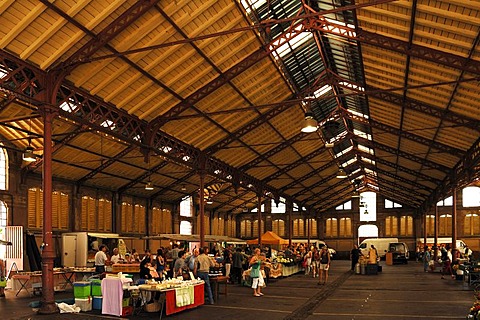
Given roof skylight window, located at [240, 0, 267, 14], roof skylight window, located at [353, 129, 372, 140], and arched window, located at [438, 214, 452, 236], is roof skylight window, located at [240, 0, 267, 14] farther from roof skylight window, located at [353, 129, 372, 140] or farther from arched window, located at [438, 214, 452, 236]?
arched window, located at [438, 214, 452, 236]

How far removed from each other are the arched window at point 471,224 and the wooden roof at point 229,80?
17673 mm

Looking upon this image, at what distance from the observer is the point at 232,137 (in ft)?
84.8

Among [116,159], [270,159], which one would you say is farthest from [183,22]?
[270,159]

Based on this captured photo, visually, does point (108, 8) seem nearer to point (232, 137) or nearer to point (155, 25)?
point (155, 25)

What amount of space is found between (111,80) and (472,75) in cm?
1109

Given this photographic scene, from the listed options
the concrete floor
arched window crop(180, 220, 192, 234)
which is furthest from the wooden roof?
arched window crop(180, 220, 192, 234)

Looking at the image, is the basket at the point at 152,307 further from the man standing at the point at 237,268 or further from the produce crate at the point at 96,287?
the man standing at the point at 237,268

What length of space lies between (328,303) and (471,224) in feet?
Answer: 121

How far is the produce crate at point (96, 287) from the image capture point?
1480cm

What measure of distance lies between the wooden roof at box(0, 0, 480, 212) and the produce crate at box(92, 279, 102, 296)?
471cm

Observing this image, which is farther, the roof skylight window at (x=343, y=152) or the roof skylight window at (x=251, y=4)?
the roof skylight window at (x=343, y=152)

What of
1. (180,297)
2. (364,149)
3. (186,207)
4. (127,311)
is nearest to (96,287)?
(127,311)

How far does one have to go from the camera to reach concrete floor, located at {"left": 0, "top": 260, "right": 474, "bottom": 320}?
540 inches

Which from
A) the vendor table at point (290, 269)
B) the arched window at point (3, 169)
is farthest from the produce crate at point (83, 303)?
the vendor table at point (290, 269)
